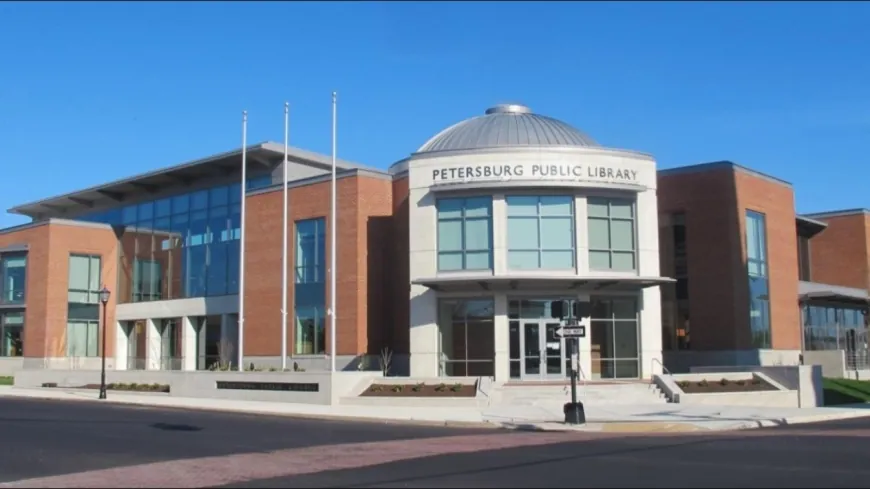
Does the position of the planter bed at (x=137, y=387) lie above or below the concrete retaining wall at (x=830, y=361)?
below

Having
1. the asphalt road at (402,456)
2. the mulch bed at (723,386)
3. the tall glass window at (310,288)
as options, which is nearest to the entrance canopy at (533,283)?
the mulch bed at (723,386)

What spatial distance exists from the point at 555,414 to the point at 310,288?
17.8 metres

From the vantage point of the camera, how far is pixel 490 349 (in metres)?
35.7

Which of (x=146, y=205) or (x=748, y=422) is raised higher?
(x=146, y=205)

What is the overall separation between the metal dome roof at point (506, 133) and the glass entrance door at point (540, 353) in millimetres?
8248

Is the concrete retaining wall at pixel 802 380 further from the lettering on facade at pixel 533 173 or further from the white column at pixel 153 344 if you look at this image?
the white column at pixel 153 344

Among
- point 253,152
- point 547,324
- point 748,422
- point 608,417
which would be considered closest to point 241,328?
point 253,152

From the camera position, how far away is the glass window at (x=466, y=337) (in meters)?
35.8

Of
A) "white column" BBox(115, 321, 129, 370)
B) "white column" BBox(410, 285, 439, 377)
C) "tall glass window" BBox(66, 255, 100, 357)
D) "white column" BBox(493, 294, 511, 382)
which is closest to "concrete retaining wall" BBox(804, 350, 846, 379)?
→ "white column" BBox(493, 294, 511, 382)

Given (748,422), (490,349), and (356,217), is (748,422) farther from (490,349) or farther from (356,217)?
(356,217)

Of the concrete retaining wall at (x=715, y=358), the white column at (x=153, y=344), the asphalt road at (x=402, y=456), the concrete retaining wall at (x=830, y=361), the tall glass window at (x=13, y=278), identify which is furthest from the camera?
the tall glass window at (x=13, y=278)

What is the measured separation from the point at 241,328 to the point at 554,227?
14.5 metres

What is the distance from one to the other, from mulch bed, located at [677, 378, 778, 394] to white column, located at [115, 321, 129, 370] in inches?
1395

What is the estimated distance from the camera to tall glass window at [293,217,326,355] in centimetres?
4088
